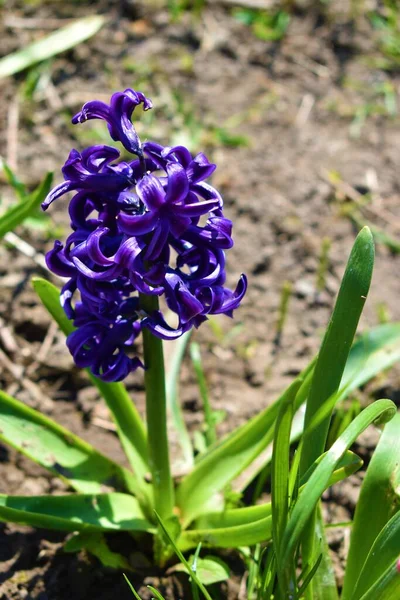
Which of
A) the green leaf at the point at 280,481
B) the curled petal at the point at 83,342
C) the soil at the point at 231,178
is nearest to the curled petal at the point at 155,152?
the curled petal at the point at 83,342

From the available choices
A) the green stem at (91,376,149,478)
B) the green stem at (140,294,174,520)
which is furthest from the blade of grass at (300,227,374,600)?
the green stem at (91,376,149,478)

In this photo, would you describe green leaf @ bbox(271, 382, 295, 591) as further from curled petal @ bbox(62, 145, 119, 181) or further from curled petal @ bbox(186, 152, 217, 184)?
curled petal @ bbox(62, 145, 119, 181)

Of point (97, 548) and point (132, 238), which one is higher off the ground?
point (132, 238)

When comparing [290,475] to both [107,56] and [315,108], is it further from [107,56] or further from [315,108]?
[107,56]

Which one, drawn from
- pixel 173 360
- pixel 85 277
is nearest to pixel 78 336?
Result: pixel 85 277

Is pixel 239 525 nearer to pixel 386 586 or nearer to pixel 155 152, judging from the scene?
pixel 386 586

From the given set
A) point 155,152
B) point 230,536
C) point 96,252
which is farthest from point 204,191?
point 230,536
